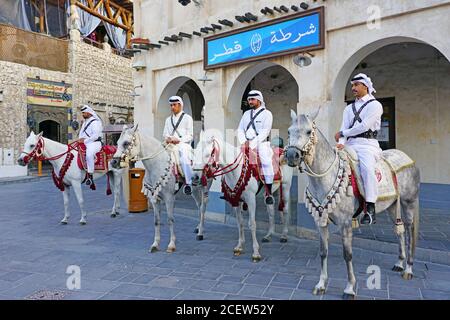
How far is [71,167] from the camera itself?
26.5 ft

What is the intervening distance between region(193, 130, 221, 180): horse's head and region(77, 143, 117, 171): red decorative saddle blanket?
3954 mm

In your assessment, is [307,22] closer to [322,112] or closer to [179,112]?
[322,112]

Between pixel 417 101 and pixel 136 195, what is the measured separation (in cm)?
801

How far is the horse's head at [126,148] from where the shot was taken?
551cm

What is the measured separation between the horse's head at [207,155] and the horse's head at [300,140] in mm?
1654

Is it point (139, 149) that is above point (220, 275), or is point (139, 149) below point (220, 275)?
above

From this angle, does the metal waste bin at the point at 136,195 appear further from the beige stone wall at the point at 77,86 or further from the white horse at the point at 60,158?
the beige stone wall at the point at 77,86

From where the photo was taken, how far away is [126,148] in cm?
564

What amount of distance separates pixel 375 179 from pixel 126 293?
3224 millimetres

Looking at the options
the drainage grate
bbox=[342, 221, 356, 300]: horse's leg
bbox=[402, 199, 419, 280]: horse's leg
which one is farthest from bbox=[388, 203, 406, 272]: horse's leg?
the drainage grate

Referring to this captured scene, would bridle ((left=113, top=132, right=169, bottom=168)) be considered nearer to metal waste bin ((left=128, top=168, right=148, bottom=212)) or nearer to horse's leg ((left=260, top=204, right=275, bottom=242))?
horse's leg ((left=260, top=204, right=275, bottom=242))

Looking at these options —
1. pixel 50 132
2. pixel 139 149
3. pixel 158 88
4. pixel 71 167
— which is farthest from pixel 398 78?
pixel 50 132

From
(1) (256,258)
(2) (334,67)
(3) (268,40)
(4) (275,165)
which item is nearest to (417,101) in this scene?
(2) (334,67)

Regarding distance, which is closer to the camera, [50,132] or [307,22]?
[307,22]
